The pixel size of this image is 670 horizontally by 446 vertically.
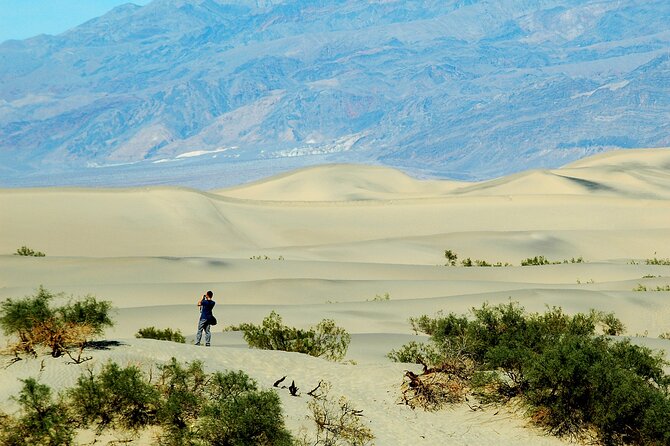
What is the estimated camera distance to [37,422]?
9.47m

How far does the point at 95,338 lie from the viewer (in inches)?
526

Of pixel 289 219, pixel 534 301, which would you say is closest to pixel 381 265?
pixel 534 301

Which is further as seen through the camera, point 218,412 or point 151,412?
point 151,412

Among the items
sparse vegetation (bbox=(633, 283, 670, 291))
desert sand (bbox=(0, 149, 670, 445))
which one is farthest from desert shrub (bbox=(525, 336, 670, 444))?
sparse vegetation (bbox=(633, 283, 670, 291))

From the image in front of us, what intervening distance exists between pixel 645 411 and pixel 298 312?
11886mm

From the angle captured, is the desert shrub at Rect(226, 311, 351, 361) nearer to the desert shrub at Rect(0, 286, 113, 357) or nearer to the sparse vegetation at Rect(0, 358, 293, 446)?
the desert shrub at Rect(0, 286, 113, 357)

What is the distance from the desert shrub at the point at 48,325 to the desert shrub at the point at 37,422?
6.07 feet

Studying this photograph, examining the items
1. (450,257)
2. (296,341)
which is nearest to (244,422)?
(296,341)

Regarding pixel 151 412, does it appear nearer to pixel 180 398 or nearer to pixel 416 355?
pixel 180 398

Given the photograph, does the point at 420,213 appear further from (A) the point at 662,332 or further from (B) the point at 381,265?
(A) the point at 662,332

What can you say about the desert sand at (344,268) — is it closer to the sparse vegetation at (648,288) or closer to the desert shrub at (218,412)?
the desert shrub at (218,412)

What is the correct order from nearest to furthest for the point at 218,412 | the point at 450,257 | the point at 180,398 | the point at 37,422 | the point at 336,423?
the point at 37,422 < the point at 218,412 < the point at 180,398 < the point at 336,423 < the point at 450,257

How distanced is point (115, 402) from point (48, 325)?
2327mm

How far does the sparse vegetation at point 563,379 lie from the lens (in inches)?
433
